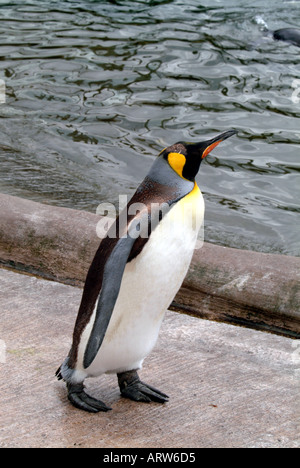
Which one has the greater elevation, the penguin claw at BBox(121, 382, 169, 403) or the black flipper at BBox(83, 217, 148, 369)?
the black flipper at BBox(83, 217, 148, 369)

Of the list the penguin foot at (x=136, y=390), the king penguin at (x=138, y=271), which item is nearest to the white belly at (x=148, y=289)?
the king penguin at (x=138, y=271)

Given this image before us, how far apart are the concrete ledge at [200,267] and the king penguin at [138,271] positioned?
1418 millimetres

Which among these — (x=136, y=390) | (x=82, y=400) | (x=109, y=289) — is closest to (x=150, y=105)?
(x=136, y=390)

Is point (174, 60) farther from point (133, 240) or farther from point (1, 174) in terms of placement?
point (133, 240)

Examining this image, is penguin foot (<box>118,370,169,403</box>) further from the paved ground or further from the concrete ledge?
the concrete ledge

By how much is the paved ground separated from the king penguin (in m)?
0.17

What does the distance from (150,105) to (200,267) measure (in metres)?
4.98

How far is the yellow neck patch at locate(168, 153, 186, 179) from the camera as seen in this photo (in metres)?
2.64

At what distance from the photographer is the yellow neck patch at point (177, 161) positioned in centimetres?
264

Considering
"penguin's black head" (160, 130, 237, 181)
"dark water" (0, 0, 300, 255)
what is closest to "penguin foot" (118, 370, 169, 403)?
"penguin's black head" (160, 130, 237, 181)

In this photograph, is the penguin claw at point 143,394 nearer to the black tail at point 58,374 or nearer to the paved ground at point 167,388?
the paved ground at point 167,388

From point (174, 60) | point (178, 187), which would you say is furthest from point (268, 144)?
point (178, 187)

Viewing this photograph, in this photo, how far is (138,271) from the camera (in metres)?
2.56

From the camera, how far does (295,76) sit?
9.71 m
